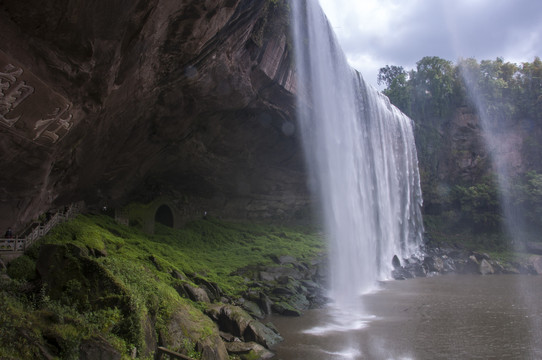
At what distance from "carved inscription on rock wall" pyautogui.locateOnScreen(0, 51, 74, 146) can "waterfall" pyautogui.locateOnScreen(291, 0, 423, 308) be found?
1199 cm

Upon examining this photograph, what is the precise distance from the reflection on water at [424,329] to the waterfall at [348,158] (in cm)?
325

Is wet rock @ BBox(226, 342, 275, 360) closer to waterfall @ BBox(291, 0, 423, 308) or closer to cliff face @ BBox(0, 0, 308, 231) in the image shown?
cliff face @ BBox(0, 0, 308, 231)

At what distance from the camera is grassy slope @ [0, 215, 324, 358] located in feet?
17.4

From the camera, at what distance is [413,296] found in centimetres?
1653

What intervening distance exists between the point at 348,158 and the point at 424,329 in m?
14.9

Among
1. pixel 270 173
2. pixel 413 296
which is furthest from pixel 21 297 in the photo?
pixel 270 173

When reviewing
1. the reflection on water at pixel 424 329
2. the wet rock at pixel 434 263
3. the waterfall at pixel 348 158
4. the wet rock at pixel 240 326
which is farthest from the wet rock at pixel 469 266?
the wet rock at pixel 240 326

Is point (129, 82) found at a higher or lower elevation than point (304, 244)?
higher

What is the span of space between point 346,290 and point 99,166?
1260 centimetres

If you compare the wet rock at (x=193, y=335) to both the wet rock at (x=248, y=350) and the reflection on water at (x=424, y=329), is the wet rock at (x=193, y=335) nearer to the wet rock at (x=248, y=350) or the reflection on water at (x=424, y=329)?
the wet rock at (x=248, y=350)

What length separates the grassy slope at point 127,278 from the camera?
5.30m

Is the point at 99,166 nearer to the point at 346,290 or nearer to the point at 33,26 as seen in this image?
the point at 33,26

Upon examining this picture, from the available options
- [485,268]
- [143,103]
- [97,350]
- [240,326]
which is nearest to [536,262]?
[485,268]

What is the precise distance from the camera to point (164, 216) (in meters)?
24.1
